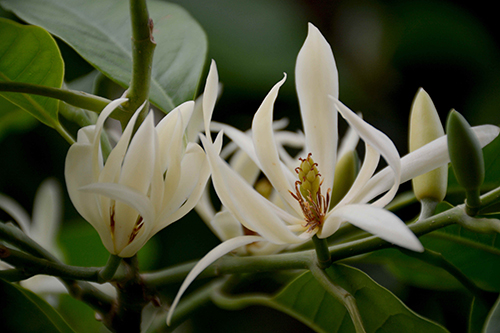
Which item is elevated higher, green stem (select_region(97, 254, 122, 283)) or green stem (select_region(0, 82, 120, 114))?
green stem (select_region(0, 82, 120, 114))

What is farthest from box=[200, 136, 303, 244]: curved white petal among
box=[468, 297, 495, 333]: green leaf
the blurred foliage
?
the blurred foliage

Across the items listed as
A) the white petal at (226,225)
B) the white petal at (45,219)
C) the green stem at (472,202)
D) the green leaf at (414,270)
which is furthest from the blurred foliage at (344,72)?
the green stem at (472,202)

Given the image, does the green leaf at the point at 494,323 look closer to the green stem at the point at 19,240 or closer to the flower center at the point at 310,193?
the flower center at the point at 310,193

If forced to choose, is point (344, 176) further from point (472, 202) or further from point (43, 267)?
point (43, 267)

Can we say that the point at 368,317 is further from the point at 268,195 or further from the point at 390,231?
the point at 268,195

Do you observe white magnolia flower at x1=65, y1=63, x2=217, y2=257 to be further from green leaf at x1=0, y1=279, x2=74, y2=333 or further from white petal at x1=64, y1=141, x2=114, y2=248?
green leaf at x1=0, y1=279, x2=74, y2=333
